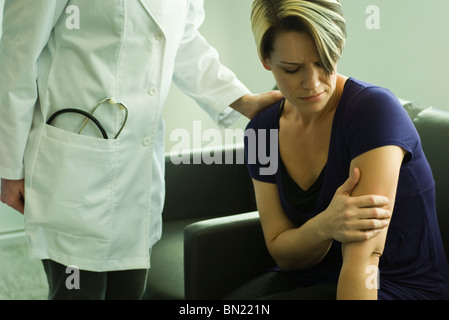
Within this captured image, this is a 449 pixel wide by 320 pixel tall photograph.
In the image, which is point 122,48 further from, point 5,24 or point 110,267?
point 110,267

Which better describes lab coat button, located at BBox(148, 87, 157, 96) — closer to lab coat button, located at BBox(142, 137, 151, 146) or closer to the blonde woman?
lab coat button, located at BBox(142, 137, 151, 146)

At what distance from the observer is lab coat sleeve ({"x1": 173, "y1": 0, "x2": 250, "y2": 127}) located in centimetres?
169

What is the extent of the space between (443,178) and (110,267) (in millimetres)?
884

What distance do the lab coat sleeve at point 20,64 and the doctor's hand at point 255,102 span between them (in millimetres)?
597

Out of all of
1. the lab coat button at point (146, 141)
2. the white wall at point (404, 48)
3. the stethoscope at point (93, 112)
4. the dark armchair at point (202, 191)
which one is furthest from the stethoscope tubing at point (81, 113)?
the white wall at point (404, 48)

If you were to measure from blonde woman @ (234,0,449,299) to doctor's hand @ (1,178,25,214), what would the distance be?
67 cm

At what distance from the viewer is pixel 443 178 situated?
4.70 ft

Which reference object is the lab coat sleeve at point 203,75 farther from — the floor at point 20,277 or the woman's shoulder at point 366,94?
the floor at point 20,277

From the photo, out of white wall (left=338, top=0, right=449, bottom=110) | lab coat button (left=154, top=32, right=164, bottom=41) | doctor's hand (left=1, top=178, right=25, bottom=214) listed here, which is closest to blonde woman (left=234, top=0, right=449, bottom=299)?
lab coat button (left=154, top=32, right=164, bottom=41)

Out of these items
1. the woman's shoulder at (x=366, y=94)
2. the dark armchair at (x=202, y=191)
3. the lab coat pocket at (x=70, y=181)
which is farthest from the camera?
the dark armchair at (x=202, y=191)

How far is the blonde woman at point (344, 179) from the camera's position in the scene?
3.91 feet
